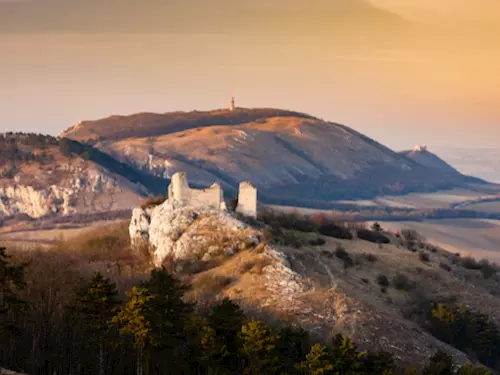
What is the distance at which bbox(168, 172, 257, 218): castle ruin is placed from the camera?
9731 centimetres

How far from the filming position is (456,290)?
93.1 m

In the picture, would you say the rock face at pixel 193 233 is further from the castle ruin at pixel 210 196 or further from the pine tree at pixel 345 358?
the pine tree at pixel 345 358

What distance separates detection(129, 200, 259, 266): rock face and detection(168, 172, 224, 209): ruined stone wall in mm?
1046

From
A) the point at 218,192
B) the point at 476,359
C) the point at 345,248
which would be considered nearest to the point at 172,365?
the point at 476,359

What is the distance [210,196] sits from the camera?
97250 millimetres

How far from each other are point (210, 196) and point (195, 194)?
2725 millimetres

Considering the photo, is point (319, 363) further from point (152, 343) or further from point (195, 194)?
point (195, 194)

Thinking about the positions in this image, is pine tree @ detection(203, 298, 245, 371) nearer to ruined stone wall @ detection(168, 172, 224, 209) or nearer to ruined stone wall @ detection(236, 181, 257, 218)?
ruined stone wall @ detection(168, 172, 224, 209)

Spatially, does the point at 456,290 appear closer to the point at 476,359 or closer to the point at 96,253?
the point at 476,359

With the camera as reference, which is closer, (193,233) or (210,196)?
(193,233)

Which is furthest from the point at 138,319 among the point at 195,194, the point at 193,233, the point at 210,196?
the point at 195,194

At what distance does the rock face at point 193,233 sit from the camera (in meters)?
90.2

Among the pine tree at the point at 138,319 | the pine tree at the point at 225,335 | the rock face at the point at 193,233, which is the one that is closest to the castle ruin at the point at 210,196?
the rock face at the point at 193,233

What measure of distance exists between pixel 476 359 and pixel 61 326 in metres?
43.1
